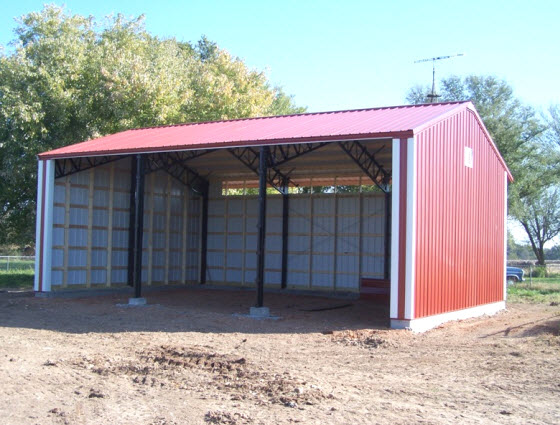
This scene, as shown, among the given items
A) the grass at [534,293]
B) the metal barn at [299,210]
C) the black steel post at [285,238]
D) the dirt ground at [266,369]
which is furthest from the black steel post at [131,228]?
the grass at [534,293]

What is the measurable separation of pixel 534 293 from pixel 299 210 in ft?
30.7

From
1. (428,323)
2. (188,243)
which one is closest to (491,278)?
(428,323)

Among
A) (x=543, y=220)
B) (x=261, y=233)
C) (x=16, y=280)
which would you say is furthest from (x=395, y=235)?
(x=543, y=220)

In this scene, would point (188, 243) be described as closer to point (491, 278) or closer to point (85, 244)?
point (85, 244)

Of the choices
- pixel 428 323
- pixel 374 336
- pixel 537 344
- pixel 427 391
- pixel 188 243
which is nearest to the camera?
pixel 427 391

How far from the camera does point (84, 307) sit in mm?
17641

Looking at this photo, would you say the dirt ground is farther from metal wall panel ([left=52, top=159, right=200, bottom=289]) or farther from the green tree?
the green tree

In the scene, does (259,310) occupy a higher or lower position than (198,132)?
lower

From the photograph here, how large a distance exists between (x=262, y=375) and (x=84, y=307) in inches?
372

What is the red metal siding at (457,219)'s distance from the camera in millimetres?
14680

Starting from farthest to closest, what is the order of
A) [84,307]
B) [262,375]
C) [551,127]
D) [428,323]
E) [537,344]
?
[551,127] < [84,307] < [428,323] < [537,344] < [262,375]

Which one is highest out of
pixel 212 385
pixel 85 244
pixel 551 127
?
pixel 551 127

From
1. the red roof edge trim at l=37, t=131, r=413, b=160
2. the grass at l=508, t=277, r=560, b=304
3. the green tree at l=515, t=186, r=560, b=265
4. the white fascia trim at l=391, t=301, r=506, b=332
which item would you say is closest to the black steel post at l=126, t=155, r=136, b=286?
the red roof edge trim at l=37, t=131, r=413, b=160

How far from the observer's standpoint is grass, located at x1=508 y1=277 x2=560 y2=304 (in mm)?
22628
